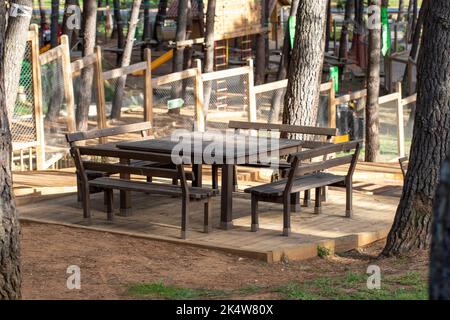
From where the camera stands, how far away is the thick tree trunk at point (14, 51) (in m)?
15.7

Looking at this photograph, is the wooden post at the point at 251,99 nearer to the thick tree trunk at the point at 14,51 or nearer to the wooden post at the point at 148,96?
the wooden post at the point at 148,96

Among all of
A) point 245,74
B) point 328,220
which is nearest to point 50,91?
point 245,74

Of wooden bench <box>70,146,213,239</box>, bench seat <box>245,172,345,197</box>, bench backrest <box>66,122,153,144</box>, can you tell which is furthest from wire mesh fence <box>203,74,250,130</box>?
wooden bench <box>70,146,213,239</box>

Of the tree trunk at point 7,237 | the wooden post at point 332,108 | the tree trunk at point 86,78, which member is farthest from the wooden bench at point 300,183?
the tree trunk at point 86,78

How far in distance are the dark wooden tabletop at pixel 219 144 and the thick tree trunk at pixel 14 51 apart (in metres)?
3.67

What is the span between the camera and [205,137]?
13.0 metres

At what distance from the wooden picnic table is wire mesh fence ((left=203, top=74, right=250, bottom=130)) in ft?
17.4

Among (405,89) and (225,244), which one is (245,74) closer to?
(225,244)

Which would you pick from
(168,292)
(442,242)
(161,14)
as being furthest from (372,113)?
(161,14)

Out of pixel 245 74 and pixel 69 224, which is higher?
pixel 245 74

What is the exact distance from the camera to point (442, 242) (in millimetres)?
4910

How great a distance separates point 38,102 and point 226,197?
20.4 feet

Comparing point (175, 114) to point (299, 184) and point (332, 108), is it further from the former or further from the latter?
point (299, 184)

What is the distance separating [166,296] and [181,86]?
14.9 meters
